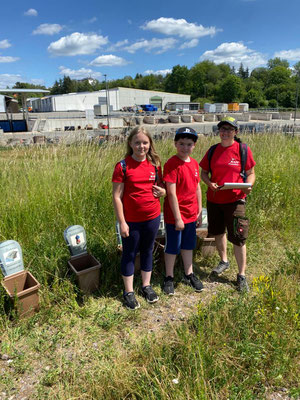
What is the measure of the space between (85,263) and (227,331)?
1501mm

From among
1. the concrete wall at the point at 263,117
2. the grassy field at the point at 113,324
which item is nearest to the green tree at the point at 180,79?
the concrete wall at the point at 263,117

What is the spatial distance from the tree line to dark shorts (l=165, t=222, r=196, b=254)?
85.2m

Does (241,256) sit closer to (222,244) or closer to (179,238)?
(222,244)

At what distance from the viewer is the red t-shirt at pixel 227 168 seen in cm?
272

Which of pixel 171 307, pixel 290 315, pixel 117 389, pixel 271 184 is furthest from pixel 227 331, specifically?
pixel 271 184

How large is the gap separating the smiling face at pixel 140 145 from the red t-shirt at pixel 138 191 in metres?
0.06

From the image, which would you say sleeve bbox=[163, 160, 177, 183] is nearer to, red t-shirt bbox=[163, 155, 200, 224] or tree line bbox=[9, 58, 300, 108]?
red t-shirt bbox=[163, 155, 200, 224]

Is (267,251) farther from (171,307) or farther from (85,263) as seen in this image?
(85,263)

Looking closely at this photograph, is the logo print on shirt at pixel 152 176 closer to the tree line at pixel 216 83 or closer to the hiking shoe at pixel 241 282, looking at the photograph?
the hiking shoe at pixel 241 282

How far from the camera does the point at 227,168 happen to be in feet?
8.96

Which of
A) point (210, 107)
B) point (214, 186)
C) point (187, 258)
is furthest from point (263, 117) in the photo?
point (187, 258)

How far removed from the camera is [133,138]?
2.40 meters

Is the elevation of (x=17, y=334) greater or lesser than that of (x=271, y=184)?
lesser

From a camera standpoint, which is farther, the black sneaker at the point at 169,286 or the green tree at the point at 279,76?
the green tree at the point at 279,76
